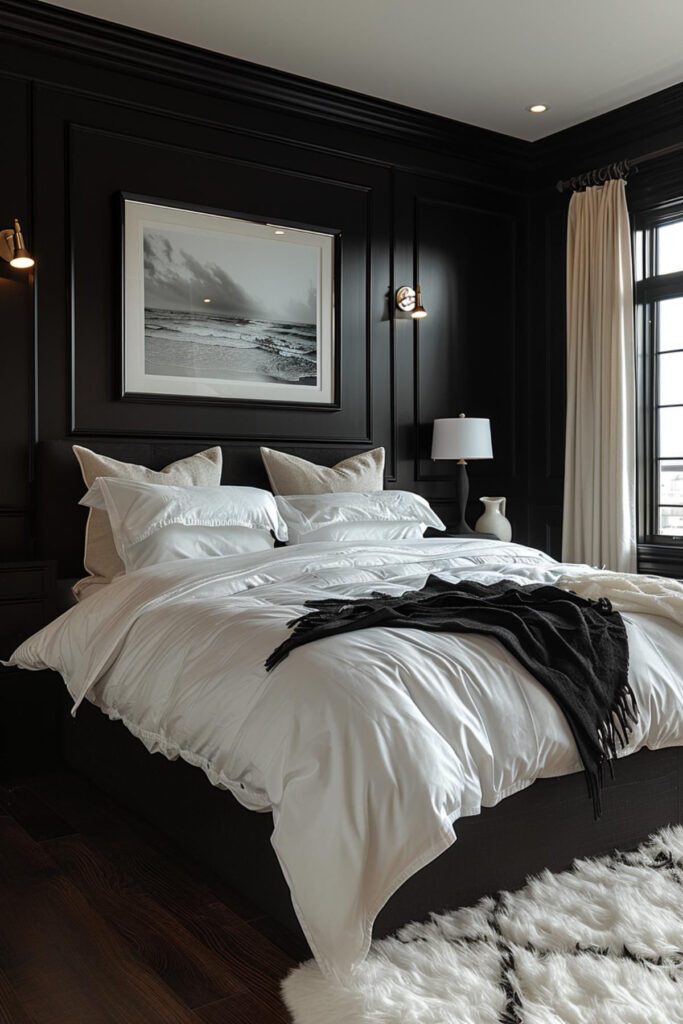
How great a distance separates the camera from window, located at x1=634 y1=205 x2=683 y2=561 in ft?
16.4

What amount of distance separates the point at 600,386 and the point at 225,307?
208 cm

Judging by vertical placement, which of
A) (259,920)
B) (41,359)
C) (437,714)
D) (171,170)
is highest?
(171,170)

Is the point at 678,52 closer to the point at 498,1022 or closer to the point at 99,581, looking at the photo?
the point at 99,581

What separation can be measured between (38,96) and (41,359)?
43.0 inches

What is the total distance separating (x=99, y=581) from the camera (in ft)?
12.1

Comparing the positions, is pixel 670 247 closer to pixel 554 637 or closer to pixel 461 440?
pixel 461 440

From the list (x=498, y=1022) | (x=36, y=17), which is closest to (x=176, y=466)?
(x=36, y=17)

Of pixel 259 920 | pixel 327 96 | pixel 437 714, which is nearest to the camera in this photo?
pixel 437 714

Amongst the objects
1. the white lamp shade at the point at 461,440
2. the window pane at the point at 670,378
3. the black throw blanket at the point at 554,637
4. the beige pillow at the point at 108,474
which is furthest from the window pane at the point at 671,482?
the black throw blanket at the point at 554,637

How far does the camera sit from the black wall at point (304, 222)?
156 inches

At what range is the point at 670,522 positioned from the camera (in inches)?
198

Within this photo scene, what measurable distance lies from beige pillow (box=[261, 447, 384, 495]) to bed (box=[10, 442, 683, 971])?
4.35 feet

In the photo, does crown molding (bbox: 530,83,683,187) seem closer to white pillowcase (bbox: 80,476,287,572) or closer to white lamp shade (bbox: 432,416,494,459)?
white lamp shade (bbox: 432,416,494,459)

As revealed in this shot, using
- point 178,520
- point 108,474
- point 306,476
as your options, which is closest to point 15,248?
point 108,474
